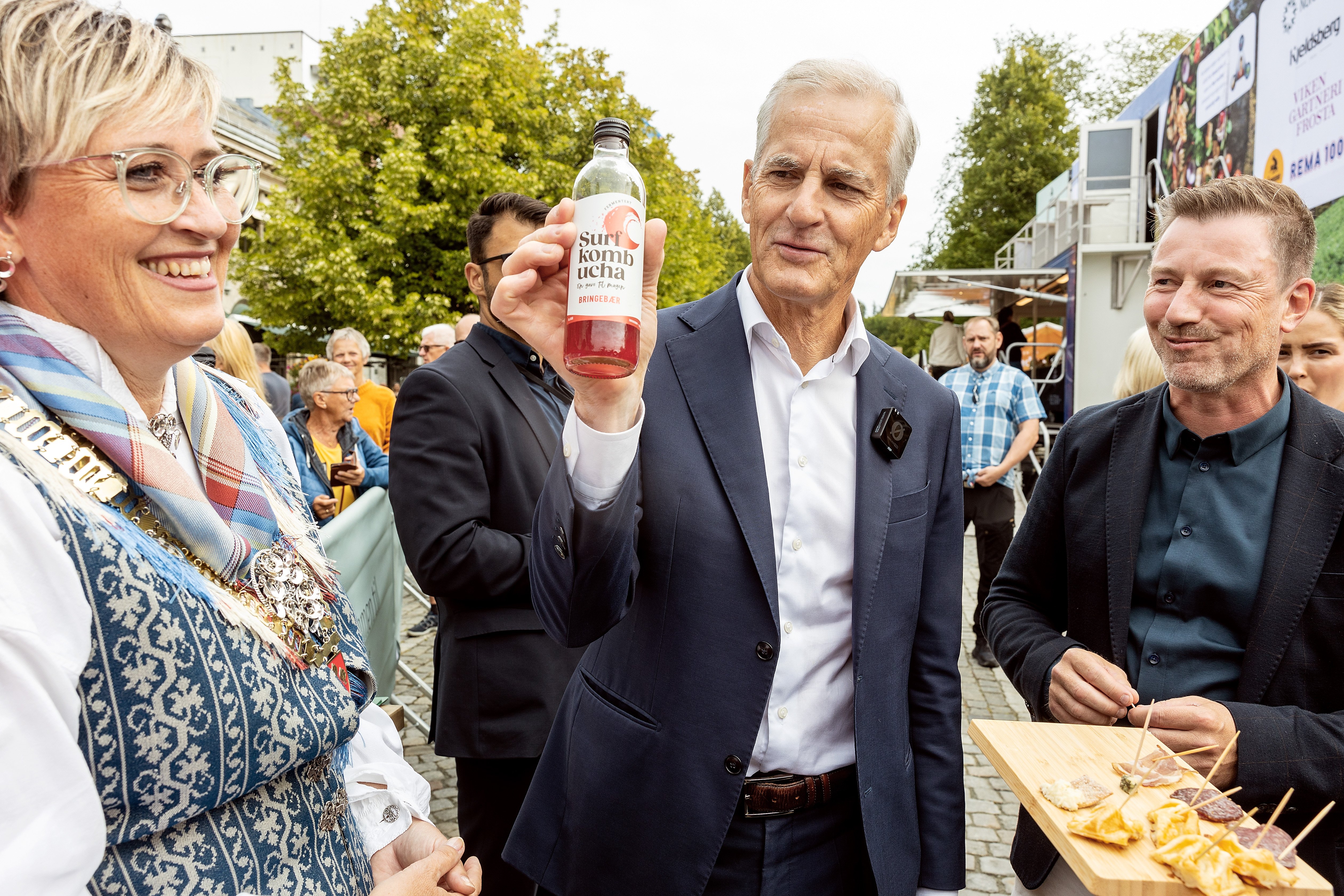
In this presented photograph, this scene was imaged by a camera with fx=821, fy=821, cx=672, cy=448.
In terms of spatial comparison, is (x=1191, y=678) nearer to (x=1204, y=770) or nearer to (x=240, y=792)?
(x=1204, y=770)

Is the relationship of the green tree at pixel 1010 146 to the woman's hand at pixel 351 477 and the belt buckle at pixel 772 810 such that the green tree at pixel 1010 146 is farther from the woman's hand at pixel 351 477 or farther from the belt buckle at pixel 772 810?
the belt buckle at pixel 772 810

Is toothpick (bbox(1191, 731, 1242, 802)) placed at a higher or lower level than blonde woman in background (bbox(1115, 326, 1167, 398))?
lower

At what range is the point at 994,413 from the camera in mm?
6621

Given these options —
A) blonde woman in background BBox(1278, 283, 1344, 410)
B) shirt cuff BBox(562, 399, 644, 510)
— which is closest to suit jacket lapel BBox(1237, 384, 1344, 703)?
shirt cuff BBox(562, 399, 644, 510)

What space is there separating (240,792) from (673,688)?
829mm

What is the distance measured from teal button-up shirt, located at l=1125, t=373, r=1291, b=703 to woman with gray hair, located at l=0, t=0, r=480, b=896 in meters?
1.84

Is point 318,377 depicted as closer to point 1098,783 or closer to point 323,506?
point 323,506

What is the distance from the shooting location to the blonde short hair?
17.7ft

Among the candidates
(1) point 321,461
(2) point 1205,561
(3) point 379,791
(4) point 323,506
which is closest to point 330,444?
(1) point 321,461

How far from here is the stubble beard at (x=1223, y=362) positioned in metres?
2.06

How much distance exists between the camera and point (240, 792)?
123cm

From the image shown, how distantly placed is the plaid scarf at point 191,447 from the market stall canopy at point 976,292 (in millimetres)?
16704

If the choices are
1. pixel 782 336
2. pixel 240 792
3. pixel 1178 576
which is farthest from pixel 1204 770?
pixel 240 792

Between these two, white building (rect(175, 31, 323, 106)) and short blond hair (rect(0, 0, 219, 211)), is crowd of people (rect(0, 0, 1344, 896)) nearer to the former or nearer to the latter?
short blond hair (rect(0, 0, 219, 211))
